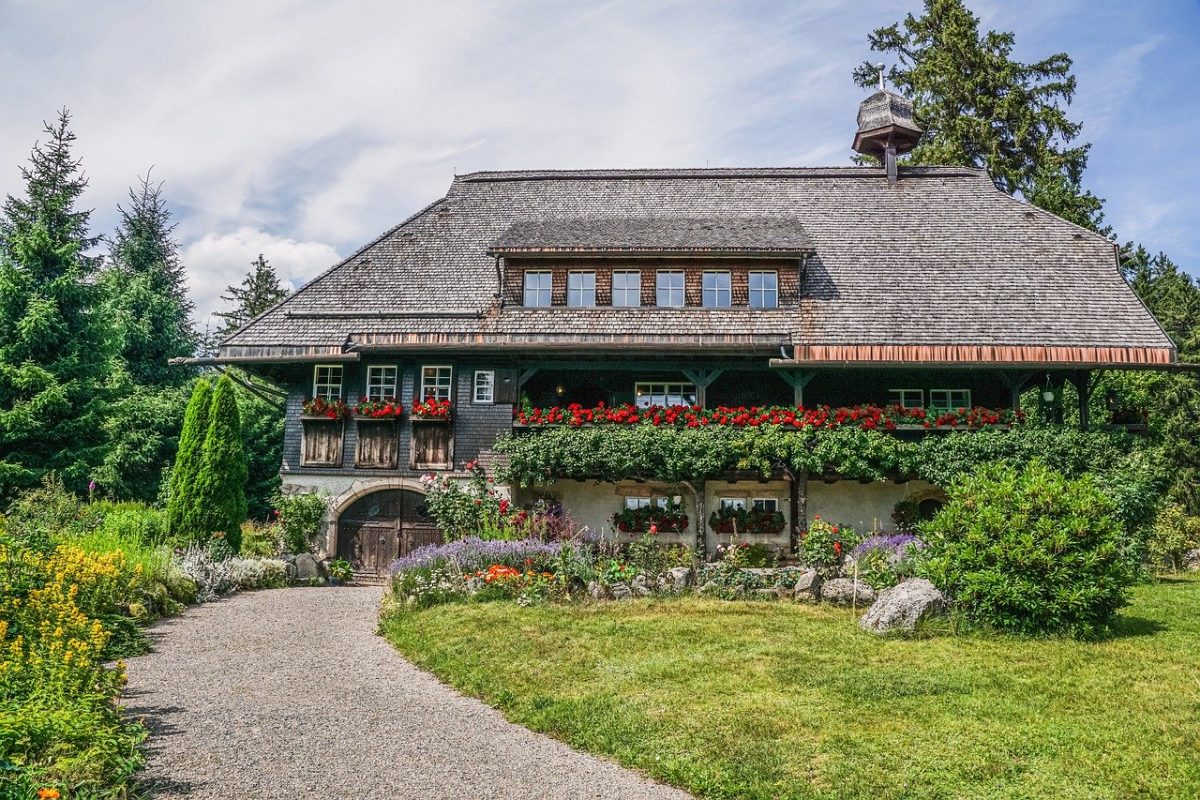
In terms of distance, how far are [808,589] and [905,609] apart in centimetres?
270

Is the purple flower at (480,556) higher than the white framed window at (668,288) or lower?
lower

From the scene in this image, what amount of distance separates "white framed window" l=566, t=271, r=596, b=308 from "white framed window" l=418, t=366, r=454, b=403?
3248mm

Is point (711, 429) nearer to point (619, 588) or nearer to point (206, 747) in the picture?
point (619, 588)

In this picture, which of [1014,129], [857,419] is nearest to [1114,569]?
[857,419]

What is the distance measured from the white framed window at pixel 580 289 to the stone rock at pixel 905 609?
1111cm

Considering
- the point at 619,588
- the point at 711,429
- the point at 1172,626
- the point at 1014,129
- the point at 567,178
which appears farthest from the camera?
the point at 1014,129

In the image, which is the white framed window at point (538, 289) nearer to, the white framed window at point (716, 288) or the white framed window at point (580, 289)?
the white framed window at point (580, 289)

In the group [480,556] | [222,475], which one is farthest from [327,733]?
[222,475]

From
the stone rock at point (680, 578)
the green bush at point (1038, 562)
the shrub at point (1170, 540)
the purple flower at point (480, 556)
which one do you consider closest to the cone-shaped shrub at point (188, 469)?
the purple flower at point (480, 556)

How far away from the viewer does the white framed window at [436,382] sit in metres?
19.1

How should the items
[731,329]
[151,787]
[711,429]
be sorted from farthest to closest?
[731,329]
[711,429]
[151,787]

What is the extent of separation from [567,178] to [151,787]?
21.1m

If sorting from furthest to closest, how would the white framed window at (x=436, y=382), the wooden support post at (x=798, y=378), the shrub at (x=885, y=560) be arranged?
the white framed window at (x=436, y=382)
the wooden support post at (x=798, y=378)
the shrub at (x=885, y=560)

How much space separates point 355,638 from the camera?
36.1ft
